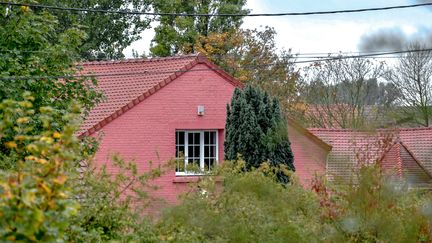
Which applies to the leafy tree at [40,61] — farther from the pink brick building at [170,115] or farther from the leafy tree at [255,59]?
the leafy tree at [255,59]

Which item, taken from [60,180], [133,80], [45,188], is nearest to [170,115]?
[133,80]

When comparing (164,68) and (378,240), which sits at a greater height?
(164,68)

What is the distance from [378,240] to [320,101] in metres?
25.7

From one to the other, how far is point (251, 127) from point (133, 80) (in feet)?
20.2

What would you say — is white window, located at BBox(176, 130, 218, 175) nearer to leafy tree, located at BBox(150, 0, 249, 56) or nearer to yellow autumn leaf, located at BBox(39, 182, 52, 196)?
leafy tree, located at BBox(150, 0, 249, 56)

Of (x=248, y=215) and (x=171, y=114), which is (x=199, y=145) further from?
(x=248, y=215)

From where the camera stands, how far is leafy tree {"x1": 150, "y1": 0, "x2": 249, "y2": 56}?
3947 centimetres

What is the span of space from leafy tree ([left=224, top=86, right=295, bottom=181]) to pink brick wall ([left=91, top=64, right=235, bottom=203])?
293 cm

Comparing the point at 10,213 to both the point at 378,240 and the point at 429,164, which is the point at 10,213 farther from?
the point at 378,240

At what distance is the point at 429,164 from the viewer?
7184 millimetres

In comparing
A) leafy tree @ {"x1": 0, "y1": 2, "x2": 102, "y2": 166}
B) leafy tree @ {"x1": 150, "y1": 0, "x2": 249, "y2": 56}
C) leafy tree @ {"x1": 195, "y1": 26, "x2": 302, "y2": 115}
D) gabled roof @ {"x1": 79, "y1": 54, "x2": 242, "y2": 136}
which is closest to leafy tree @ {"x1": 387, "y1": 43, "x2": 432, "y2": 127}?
gabled roof @ {"x1": 79, "y1": 54, "x2": 242, "y2": 136}

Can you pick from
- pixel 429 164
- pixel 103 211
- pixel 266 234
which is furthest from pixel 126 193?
pixel 429 164

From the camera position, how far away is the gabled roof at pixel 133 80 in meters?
24.4

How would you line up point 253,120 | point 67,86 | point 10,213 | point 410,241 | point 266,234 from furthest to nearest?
point 253,120 → point 67,86 → point 266,234 → point 410,241 → point 10,213
